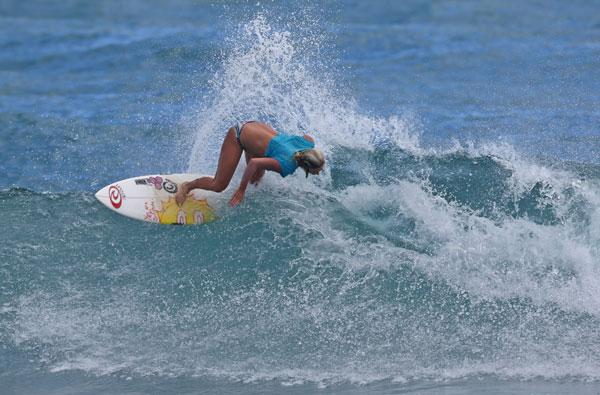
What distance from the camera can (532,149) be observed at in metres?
12.3

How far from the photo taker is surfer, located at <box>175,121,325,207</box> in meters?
8.37

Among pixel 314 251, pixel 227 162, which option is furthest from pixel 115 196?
pixel 314 251

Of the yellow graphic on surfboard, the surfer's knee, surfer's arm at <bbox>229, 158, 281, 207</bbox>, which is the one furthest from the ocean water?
surfer's arm at <bbox>229, 158, 281, 207</bbox>

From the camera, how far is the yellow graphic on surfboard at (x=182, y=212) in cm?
905

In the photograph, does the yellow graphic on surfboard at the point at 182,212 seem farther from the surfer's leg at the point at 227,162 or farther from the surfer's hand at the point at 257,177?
the surfer's hand at the point at 257,177

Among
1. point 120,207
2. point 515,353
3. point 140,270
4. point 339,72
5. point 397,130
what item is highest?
point 339,72

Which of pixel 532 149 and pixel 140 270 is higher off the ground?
pixel 532 149

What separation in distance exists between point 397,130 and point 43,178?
14.4ft

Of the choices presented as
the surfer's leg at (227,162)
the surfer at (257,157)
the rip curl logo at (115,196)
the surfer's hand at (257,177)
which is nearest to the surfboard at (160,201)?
the rip curl logo at (115,196)

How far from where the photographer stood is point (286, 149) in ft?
27.8

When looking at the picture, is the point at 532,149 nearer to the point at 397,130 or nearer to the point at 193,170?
the point at 397,130

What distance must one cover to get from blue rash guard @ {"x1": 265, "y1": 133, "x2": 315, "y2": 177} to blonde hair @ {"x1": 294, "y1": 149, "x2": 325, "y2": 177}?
0.25 ft

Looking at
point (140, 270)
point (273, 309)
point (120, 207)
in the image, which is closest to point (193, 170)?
point (120, 207)

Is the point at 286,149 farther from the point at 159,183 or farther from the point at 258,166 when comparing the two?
the point at 159,183
